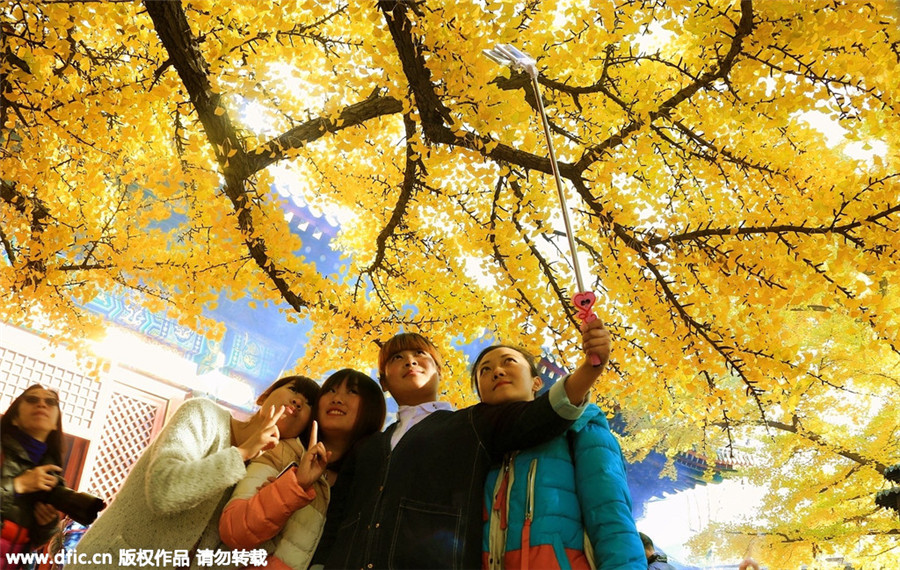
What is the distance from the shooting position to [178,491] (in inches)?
69.0

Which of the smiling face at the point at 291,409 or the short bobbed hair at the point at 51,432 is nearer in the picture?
the smiling face at the point at 291,409

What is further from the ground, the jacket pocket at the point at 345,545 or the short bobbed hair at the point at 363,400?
the short bobbed hair at the point at 363,400

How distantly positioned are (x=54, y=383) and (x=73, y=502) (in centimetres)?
519

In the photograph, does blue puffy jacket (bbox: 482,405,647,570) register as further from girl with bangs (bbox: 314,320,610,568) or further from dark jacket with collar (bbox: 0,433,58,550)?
dark jacket with collar (bbox: 0,433,58,550)

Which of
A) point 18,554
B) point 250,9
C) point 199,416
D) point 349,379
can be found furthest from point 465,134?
point 18,554

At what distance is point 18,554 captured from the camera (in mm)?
2320

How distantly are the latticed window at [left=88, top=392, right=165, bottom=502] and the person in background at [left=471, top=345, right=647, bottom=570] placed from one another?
Result: 6.64m

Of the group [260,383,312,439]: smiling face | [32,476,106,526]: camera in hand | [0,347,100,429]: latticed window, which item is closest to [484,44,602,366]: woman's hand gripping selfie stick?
[260,383,312,439]: smiling face

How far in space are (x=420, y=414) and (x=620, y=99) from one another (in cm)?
220

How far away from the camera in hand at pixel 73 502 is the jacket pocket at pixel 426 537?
4.73 ft

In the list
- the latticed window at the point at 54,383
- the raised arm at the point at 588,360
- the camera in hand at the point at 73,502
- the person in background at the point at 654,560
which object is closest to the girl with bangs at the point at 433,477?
the raised arm at the point at 588,360

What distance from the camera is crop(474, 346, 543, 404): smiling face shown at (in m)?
2.01

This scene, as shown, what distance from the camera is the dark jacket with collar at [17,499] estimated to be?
232 centimetres

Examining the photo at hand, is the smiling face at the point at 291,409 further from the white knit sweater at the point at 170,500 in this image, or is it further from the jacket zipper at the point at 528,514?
the jacket zipper at the point at 528,514
